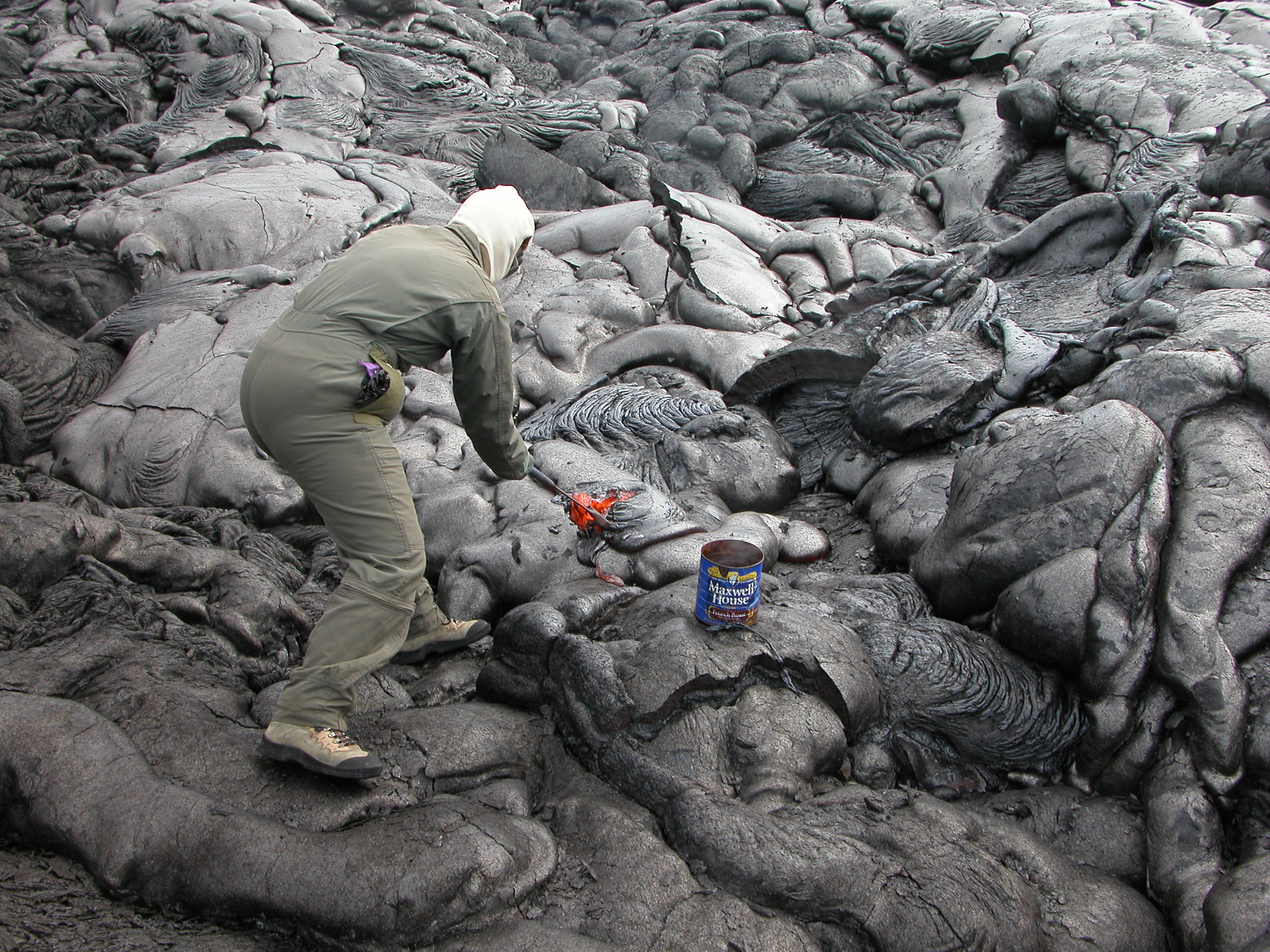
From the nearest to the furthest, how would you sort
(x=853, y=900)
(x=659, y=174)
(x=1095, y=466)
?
(x=853, y=900), (x=1095, y=466), (x=659, y=174)

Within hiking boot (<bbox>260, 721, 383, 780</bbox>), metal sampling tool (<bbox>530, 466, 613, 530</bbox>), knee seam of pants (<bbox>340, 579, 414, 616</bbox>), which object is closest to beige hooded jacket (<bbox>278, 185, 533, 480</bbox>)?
knee seam of pants (<bbox>340, 579, 414, 616</bbox>)

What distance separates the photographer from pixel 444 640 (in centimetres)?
322

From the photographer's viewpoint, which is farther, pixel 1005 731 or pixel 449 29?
pixel 449 29

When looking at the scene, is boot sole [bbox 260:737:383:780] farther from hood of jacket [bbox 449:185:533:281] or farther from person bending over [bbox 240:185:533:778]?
hood of jacket [bbox 449:185:533:281]

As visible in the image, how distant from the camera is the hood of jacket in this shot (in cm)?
278

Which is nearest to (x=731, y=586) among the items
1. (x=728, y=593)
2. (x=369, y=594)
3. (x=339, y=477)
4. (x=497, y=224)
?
(x=728, y=593)

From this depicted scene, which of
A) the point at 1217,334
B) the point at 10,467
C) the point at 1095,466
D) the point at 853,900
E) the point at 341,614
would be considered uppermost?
the point at 1217,334

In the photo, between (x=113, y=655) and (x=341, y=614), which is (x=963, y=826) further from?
(x=113, y=655)

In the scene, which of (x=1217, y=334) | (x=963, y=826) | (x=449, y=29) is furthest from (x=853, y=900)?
(x=449, y=29)

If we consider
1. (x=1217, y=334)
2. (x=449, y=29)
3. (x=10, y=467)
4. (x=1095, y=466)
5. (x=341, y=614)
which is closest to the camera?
(x=341, y=614)

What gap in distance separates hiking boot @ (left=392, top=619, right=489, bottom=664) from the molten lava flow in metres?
0.63

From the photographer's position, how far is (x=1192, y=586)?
9.01ft

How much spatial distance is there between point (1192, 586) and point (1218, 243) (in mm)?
2667

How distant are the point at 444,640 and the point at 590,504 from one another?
2.81 ft
